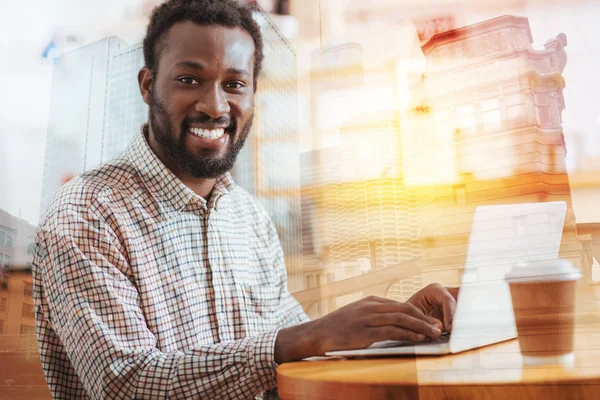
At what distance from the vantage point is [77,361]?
102cm

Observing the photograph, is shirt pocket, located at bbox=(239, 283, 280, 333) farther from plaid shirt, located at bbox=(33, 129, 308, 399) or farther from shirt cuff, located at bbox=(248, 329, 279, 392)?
shirt cuff, located at bbox=(248, 329, 279, 392)

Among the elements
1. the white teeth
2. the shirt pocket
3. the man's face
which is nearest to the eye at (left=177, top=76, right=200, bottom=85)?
the man's face

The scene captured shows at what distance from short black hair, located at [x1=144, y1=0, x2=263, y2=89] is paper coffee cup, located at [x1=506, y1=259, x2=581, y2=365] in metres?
1.12

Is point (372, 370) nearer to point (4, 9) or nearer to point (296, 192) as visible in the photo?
point (296, 192)

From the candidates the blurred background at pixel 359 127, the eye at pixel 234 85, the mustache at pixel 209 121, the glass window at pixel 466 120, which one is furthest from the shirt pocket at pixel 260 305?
the glass window at pixel 466 120

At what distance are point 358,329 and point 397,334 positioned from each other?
0.07 meters

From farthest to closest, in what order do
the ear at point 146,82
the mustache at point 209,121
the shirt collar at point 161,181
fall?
the ear at point 146,82 → the mustache at point 209,121 → the shirt collar at point 161,181

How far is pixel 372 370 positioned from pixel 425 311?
265 mm

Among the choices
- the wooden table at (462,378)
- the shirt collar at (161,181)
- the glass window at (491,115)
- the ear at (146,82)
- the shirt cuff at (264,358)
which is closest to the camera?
the wooden table at (462,378)

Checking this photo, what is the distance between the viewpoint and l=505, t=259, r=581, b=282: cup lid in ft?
1.75

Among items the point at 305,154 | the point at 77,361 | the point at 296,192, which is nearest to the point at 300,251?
the point at 296,192

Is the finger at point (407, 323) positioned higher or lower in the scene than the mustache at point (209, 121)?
lower

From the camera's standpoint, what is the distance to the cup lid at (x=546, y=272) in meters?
0.53

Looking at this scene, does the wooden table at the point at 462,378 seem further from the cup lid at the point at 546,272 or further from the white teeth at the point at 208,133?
the white teeth at the point at 208,133
